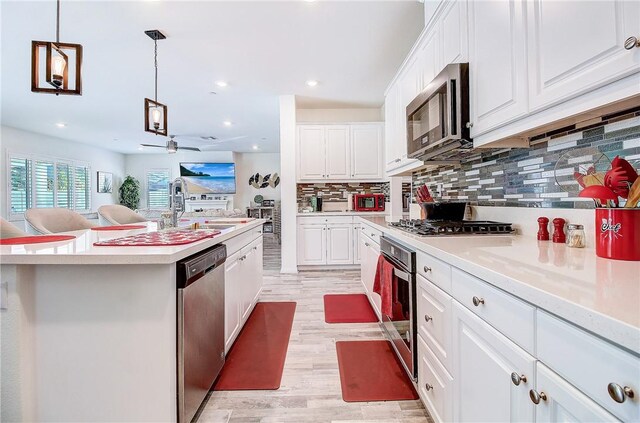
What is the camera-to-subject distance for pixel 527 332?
0.74 metres

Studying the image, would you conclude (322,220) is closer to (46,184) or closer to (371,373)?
(371,373)

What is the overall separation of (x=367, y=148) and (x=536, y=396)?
462 cm

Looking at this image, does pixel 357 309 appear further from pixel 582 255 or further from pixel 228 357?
pixel 582 255

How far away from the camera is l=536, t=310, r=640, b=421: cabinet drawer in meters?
0.50

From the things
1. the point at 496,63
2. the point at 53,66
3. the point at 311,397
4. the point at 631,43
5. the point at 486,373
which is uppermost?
the point at 53,66

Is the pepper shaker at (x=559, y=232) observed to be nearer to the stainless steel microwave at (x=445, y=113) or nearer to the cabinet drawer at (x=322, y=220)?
the stainless steel microwave at (x=445, y=113)

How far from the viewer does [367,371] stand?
1947 mm

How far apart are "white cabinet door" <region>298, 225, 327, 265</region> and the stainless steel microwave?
9.27ft

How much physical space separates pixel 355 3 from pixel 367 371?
2.87m

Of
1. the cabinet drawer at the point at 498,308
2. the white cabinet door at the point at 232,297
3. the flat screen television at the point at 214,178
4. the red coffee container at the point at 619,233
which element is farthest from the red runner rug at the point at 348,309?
the flat screen television at the point at 214,178

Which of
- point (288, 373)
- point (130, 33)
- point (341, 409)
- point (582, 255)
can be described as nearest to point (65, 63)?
point (130, 33)

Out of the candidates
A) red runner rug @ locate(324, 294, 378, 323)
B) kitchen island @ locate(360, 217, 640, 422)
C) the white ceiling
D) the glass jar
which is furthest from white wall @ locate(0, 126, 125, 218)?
the glass jar

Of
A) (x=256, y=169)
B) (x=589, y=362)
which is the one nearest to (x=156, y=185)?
(x=256, y=169)

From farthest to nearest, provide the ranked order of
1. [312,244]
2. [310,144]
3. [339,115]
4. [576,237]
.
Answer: [339,115], [310,144], [312,244], [576,237]
